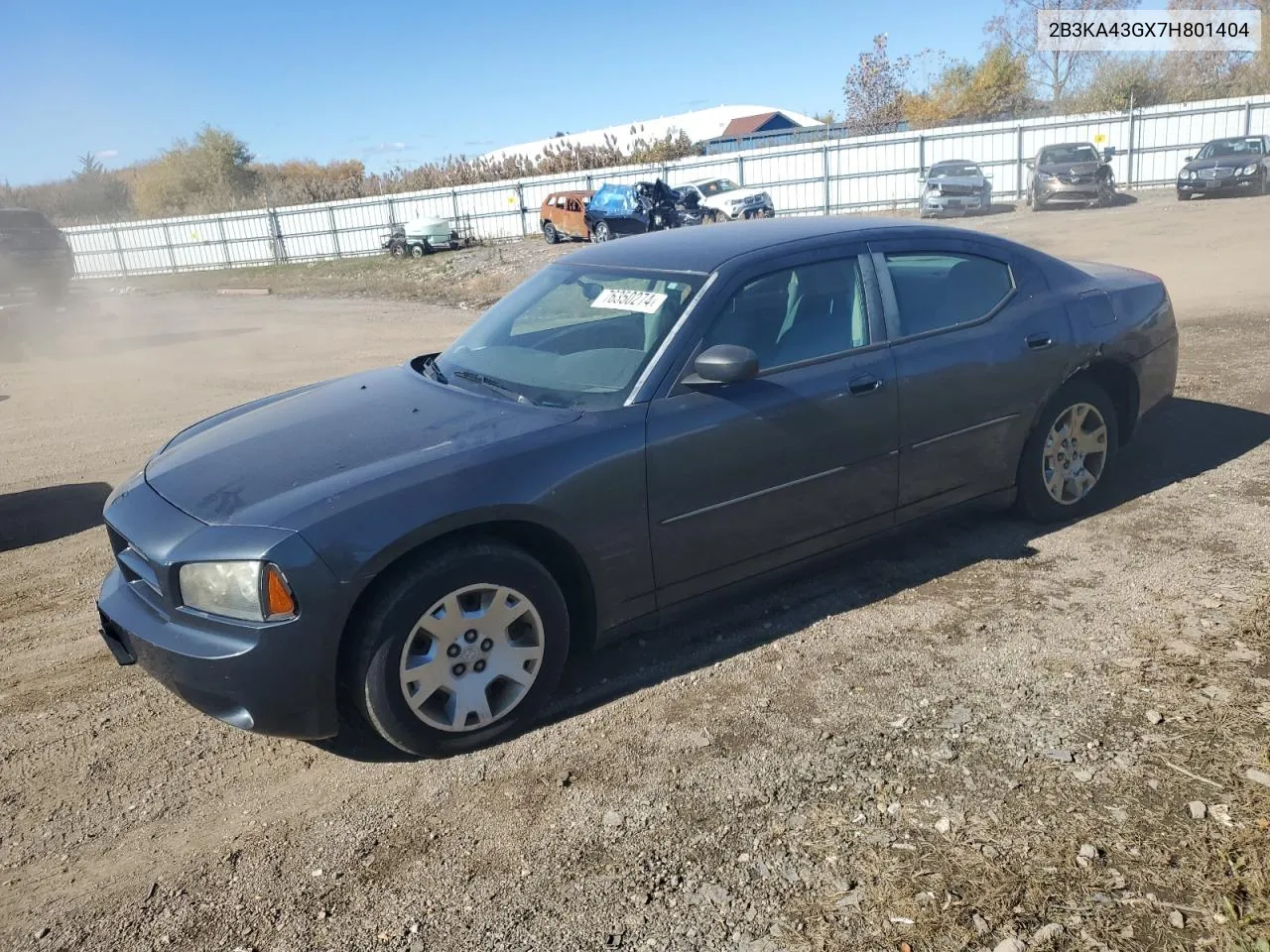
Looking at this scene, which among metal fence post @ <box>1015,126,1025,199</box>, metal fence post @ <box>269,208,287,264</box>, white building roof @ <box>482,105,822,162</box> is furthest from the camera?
white building roof @ <box>482,105,822,162</box>

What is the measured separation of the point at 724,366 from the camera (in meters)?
3.65

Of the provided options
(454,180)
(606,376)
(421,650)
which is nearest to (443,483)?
(421,650)

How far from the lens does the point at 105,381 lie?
12.1 metres

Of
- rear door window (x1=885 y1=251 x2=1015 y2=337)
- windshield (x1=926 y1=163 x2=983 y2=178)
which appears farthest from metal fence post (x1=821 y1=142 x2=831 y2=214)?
rear door window (x1=885 y1=251 x2=1015 y2=337)

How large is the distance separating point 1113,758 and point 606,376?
2189mm

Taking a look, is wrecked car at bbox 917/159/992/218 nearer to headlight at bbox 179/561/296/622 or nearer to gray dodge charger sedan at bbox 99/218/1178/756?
gray dodge charger sedan at bbox 99/218/1178/756

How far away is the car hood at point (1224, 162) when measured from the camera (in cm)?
2448

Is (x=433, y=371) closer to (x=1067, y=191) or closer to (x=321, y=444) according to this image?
(x=321, y=444)

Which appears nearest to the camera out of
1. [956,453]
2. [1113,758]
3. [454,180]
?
[1113,758]

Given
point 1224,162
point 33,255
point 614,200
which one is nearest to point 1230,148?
point 1224,162

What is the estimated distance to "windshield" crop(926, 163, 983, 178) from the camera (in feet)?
91.4

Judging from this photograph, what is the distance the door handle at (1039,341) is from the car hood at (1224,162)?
80.0ft

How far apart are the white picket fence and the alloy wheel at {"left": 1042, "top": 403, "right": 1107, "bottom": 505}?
2660 cm

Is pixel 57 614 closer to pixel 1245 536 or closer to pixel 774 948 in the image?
pixel 774 948
